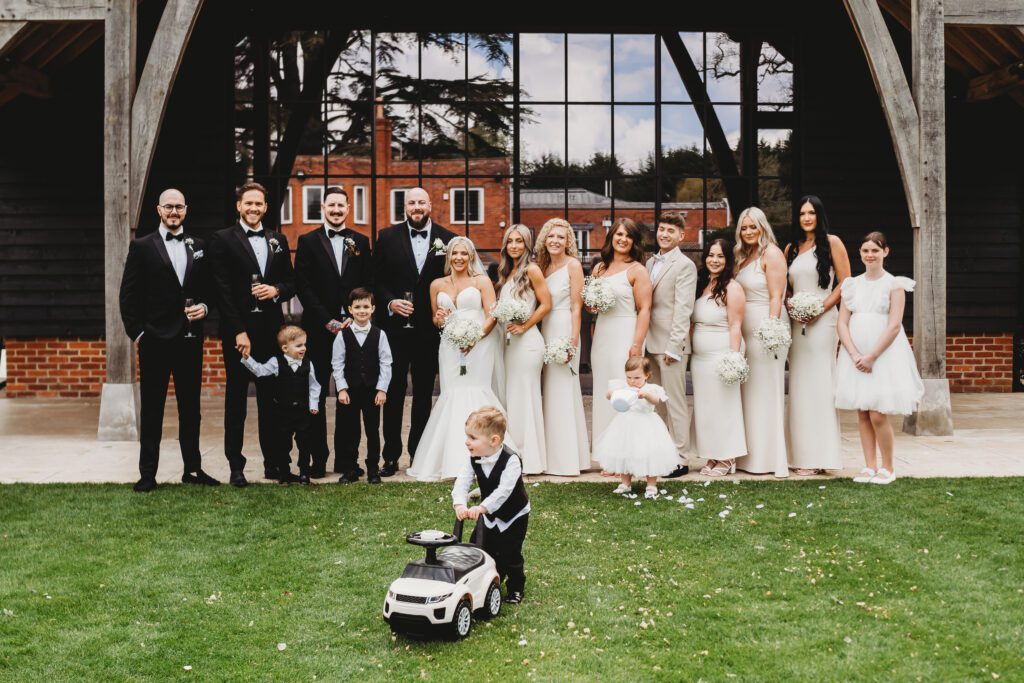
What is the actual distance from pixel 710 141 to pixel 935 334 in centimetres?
420

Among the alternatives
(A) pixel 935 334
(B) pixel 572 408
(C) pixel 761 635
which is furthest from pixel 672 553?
(A) pixel 935 334

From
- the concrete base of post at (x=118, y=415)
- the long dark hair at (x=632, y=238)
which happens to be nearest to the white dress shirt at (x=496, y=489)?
the long dark hair at (x=632, y=238)

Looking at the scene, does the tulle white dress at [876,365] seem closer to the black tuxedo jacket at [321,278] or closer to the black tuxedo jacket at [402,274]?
the black tuxedo jacket at [402,274]

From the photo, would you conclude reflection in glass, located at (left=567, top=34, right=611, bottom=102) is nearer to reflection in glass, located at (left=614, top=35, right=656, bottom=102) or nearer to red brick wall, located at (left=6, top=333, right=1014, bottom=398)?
reflection in glass, located at (left=614, top=35, right=656, bottom=102)

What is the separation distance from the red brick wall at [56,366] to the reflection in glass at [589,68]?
517 cm

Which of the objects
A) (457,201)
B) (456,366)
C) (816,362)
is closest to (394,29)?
(457,201)

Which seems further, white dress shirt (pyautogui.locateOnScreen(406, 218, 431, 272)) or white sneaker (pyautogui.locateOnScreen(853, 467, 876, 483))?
white dress shirt (pyautogui.locateOnScreen(406, 218, 431, 272))

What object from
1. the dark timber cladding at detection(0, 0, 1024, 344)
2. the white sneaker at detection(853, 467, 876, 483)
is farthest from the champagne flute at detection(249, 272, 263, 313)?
the dark timber cladding at detection(0, 0, 1024, 344)

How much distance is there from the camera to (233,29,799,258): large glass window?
11.3m

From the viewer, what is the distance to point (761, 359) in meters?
6.58

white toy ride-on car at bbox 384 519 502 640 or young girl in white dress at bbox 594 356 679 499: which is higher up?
young girl in white dress at bbox 594 356 679 499

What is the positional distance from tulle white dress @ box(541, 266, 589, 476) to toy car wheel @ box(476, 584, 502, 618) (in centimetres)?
275

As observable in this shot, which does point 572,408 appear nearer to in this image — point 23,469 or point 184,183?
point 23,469

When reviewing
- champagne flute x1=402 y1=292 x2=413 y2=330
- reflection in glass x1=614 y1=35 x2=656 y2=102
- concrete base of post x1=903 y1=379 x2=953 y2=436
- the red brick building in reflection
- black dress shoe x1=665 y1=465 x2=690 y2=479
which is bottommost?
black dress shoe x1=665 y1=465 x2=690 y2=479
